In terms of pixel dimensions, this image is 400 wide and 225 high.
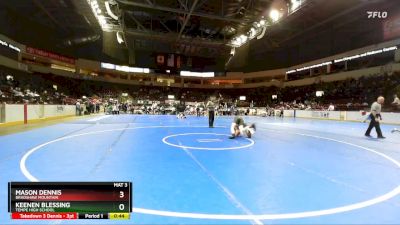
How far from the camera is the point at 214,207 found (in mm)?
3795

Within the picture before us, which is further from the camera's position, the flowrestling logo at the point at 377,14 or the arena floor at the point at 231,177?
the flowrestling logo at the point at 377,14

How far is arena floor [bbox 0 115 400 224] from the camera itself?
3.58 meters

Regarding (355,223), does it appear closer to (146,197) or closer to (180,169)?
(146,197)

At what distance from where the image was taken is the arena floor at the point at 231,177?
3584 mm

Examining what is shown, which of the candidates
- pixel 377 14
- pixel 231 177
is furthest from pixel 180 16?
pixel 231 177
